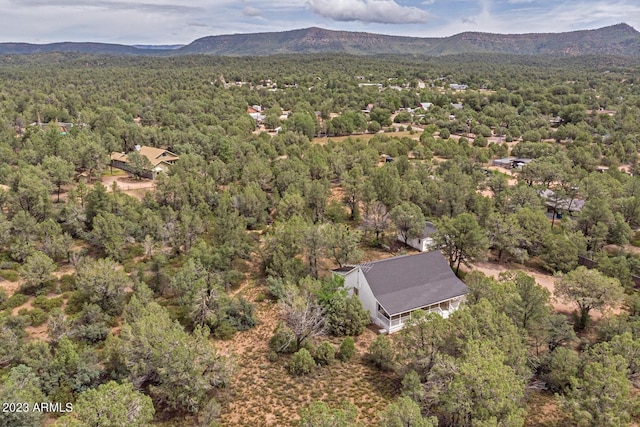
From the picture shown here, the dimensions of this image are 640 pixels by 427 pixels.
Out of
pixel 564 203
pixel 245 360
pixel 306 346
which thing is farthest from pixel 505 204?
pixel 245 360

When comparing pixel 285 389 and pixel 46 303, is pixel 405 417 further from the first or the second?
pixel 46 303

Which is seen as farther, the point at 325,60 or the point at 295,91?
the point at 325,60

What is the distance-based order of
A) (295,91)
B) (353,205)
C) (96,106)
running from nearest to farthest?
1. (353,205)
2. (96,106)
3. (295,91)

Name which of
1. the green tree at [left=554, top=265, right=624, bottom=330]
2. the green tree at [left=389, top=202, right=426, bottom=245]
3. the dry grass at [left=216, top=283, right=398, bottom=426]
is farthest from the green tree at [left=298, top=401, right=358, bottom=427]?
the green tree at [left=389, top=202, right=426, bottom=245]

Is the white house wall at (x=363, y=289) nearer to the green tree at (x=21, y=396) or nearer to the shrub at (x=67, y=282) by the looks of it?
the green tree at (x=21, y=396)

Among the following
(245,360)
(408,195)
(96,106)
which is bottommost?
(245,360)

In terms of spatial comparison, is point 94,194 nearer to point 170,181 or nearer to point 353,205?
point 170,181

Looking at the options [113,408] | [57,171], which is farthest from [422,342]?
[57,171]
